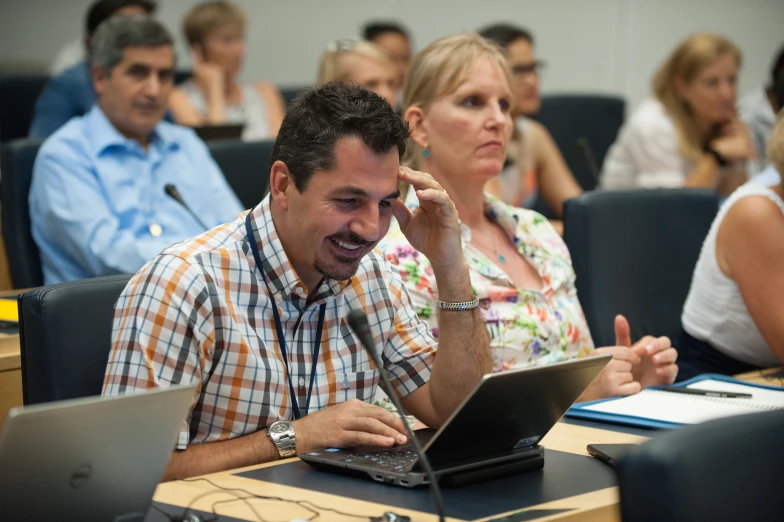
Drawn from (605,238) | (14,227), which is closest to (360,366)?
(605,238)

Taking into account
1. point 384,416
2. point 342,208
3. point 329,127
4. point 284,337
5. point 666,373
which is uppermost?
point 329,127

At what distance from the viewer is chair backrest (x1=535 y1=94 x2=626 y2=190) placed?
553 cm

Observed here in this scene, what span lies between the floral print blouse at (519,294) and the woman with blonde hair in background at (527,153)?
1.69 metres

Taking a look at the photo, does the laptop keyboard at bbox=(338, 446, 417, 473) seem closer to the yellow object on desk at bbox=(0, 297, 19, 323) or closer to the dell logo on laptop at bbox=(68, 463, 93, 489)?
the dell logo on laptop at bbox=(68, 463, 93, 489)

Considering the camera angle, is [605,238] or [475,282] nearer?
[475,282]

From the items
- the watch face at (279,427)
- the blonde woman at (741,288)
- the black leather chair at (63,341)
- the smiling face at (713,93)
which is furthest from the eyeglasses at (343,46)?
the watch face at (279,427)

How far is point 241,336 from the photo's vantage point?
67.6 inches

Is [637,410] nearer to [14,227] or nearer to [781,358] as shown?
[781,358]

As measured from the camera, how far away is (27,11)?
206 inches

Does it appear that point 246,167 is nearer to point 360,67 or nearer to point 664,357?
point 360,67

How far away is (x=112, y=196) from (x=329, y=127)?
5.50 ft

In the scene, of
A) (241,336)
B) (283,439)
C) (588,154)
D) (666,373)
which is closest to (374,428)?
(283,439)

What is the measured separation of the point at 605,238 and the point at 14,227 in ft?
5.30

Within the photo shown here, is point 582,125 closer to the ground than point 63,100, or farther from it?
closer to the ground
